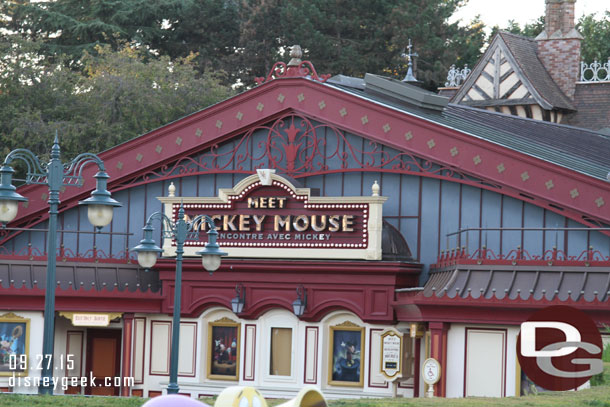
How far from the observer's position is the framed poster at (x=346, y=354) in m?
27.1

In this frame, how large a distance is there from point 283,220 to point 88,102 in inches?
758

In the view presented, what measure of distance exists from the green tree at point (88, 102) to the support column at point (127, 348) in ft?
49.4

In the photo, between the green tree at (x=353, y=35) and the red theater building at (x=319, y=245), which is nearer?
the red theater building at (x=319, y=245)

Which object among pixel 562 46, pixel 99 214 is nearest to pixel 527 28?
pixel 562 46

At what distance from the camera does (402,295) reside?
26281 mm

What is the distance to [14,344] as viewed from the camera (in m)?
28.5

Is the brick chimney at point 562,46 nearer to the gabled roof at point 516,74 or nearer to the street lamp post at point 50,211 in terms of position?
the gabled roof at point 516,74

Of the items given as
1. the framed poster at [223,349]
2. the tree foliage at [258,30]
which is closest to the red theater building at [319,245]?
the framed poster at [223,349]

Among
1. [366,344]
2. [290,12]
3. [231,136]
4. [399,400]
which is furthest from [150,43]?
[399,400]

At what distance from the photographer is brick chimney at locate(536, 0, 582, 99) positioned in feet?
152

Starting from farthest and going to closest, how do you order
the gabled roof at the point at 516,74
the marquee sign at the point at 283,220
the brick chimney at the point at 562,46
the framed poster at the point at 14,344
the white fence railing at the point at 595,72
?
the brick chimney at the point at 562,46
the white fence railing at the point at 595,72
the gabled roof at the point at 516,74
the framed poster at the point at 14,344
the marquee sign at the point at 283,220

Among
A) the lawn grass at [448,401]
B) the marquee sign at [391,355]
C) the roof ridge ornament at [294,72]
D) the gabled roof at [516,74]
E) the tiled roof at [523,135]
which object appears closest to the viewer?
the lawn grass at [448,401]

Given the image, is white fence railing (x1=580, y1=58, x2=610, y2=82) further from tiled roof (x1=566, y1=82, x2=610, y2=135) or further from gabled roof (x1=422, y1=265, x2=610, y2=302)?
gabled roof (x1=422, y1=265, x2=610, y2=302)

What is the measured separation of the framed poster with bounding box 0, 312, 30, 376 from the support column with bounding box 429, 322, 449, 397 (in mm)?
9990
